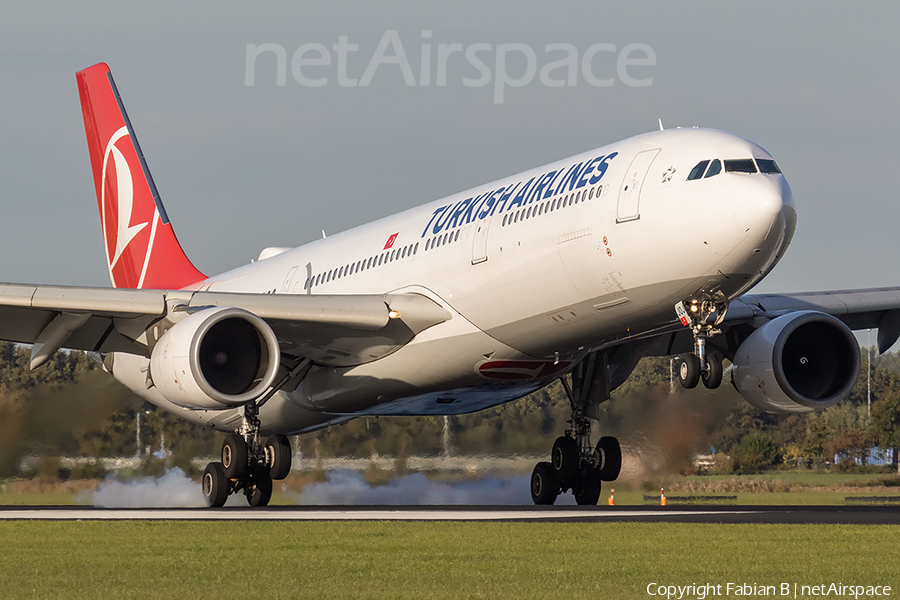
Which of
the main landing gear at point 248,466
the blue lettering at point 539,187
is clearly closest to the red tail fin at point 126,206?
the main landing gear at point 248,466

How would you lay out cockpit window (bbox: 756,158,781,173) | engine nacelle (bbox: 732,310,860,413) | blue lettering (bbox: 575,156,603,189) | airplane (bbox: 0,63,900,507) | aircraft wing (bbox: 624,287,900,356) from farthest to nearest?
aircraft wing (bbox: 624,287,900,356) → engine nacelle (bbox: 732,310,860,413) → blue lettering (bbox: 575,156,603,189) → airplane (bbox: 0,63,900,507) → cockpit window (bbox: 756,158,781,173)

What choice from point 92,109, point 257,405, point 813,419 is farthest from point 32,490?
point 813,419

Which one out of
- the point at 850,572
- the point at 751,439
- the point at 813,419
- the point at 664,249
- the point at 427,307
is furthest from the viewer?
the point at 813,419

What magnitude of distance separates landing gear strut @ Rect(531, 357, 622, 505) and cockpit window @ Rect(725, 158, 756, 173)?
802 centimetres

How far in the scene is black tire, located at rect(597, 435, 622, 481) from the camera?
1004 inches

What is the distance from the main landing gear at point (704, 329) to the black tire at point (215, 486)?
9727mm

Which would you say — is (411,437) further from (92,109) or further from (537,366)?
(92,109)

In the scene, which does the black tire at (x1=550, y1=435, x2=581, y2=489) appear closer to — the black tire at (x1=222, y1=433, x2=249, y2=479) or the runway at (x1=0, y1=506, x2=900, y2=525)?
the runway at (x1=0, y1=506, x2=900, y2=525)

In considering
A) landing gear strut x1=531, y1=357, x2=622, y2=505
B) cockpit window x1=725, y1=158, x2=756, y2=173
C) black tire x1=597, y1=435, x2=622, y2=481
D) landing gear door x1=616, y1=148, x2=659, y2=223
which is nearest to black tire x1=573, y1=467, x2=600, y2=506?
landing gear strut x1=531, y1=357, x2=622, y2=505

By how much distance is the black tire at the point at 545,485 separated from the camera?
2544 centimetres

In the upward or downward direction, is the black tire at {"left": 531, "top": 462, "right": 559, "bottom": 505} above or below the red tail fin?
below

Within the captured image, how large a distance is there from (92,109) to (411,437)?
13476 millimetres

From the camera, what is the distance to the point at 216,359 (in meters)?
21.2

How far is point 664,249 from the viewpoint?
59.6 feet
